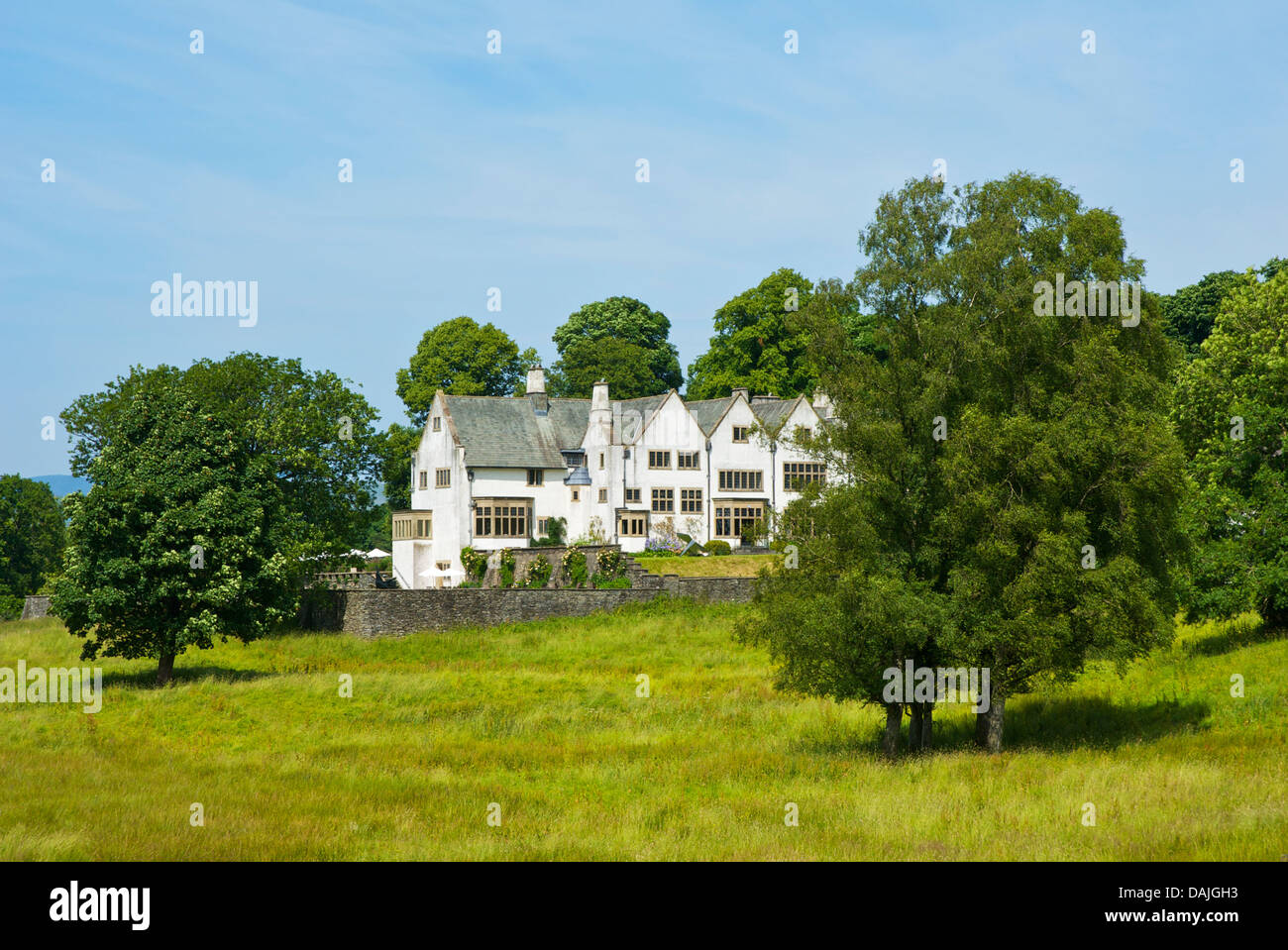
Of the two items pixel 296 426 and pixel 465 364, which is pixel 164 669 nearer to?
pixel 296 426

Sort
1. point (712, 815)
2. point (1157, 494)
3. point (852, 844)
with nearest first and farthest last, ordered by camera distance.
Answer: point (852, 844) < point (712, 815) < point (1157, 494)

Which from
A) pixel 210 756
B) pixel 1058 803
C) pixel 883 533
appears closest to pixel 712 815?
pixel 1058 803

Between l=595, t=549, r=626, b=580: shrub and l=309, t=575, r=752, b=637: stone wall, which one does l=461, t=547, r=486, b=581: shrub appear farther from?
l=309, t=575, r=752, b=637: stone wall

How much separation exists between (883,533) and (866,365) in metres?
4.09

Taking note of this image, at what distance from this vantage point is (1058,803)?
22.4 metres

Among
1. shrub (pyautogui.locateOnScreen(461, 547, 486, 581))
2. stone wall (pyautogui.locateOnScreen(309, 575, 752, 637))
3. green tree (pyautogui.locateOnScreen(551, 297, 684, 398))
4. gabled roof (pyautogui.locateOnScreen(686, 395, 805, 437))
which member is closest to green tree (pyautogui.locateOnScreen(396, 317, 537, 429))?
green tree (pyautogui.locateOnScreen(551, 297, 684, 398))

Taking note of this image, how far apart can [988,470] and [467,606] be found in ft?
111

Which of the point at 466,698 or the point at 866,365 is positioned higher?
the point at 866,365

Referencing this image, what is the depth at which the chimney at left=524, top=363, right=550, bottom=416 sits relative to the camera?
239ft

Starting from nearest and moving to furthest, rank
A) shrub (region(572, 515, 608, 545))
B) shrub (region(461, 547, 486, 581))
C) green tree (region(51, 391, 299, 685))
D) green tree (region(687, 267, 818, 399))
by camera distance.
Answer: green tree (region(51, 391, 299, 685)) → shrub (region(461, 547, 486, 581)) → shrub (region(572, 515, 608, 545)) → green tree (region(687, 267, 818, 399))

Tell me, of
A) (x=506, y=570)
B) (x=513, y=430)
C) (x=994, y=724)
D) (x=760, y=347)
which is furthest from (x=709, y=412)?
(x=994, y=724)

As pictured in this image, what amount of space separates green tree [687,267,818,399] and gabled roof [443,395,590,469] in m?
28.0

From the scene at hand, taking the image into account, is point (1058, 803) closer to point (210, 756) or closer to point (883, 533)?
point (883, 533)

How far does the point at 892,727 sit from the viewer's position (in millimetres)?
29422
